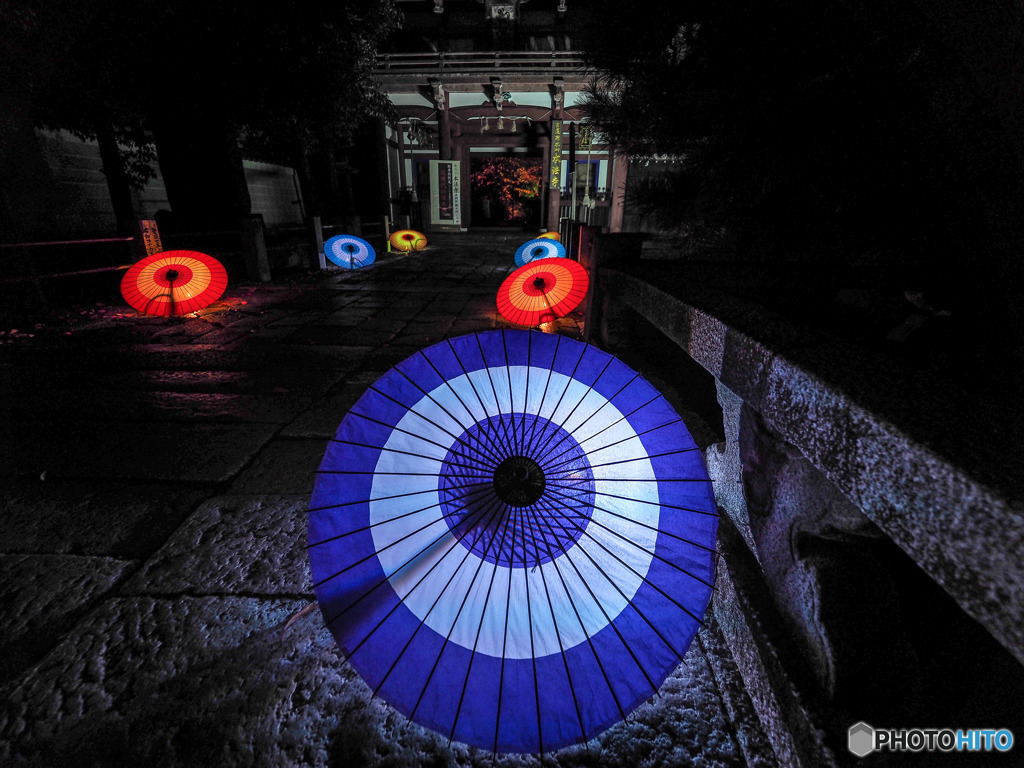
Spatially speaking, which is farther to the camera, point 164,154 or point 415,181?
point 415,181

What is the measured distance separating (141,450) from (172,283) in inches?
134

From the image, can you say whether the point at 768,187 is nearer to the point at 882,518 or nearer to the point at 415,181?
the point at 882,518

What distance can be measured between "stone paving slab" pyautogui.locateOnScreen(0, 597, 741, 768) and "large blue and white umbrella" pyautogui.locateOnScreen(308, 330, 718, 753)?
28cm

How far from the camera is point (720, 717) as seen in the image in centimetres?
124

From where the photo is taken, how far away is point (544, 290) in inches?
163

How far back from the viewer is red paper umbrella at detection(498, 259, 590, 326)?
409 centimetres

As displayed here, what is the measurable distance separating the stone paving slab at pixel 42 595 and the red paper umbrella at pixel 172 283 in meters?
4.12

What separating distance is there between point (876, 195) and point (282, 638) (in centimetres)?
283

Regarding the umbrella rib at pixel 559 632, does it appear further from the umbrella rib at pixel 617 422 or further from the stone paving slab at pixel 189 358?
the stone paving slab at pixel 189 358

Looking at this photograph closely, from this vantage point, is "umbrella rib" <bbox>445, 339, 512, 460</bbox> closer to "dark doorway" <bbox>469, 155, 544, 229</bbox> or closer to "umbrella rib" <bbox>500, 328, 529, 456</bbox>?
"umbrella rib" <bbox>500, 328, 529, 456</bbox>

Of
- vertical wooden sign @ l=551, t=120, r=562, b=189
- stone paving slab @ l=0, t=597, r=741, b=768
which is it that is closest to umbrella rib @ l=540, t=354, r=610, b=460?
stone paving slab @ l=0, t=597, r=741, b=768

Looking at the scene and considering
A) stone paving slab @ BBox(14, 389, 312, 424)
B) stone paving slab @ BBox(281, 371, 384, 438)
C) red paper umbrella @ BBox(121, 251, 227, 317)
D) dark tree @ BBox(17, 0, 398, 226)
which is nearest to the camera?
stone paving slab @ BBox(281, 371, 384, 438)

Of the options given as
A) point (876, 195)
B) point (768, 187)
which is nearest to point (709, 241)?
point (768, 187)

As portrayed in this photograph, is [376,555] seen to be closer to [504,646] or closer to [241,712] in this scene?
[504,646]
